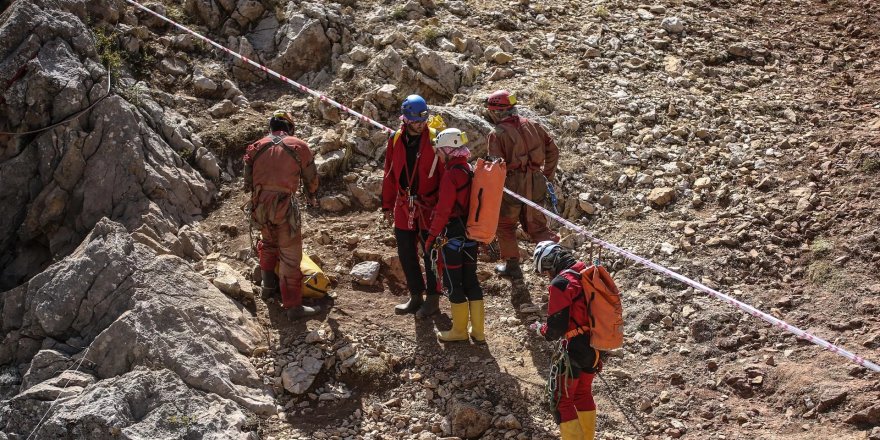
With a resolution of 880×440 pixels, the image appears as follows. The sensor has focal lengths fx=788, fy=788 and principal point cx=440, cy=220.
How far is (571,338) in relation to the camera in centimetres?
604

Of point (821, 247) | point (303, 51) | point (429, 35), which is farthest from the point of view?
point (303, 51)

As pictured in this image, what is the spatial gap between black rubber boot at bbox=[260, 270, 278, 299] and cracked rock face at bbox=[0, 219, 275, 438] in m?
0.53

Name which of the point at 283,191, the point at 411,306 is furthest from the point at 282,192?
the point at 411,306

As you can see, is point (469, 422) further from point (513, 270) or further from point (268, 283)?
point (268, 283)

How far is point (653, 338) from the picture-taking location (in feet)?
25.0

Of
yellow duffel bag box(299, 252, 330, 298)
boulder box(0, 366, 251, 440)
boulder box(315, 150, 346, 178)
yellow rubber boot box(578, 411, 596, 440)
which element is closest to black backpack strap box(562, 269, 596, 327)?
yellow rubber boot box(578, 411, 596, 440)

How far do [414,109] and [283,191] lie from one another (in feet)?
5.16

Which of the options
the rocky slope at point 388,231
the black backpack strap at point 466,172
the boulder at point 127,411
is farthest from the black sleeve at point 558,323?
the boulder at point 127,411

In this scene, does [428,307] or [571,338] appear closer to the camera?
[571,338]

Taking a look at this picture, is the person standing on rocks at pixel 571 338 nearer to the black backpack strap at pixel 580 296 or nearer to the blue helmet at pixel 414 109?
the black backpack strap at pixel 580 296

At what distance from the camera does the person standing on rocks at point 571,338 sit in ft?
19.6

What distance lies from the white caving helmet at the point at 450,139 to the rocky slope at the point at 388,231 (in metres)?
1.95

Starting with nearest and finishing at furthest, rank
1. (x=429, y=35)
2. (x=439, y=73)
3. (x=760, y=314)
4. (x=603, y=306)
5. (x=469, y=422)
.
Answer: (x=603, y=306) < (x=760, y=314) < (x=469, y=422) < (x=439, y=73) < (x=429, y=35)

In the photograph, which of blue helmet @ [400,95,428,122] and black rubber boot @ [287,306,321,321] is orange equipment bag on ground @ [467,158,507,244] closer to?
blue helmet @ [400,95,428,122]
